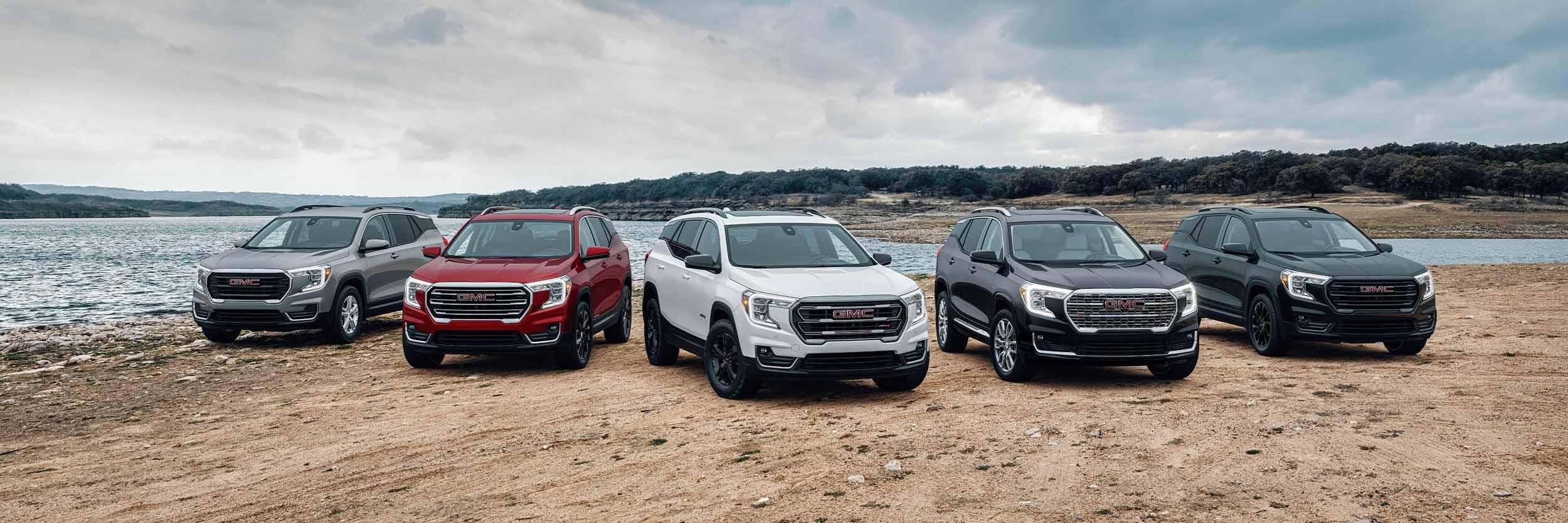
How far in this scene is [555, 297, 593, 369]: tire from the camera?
10.9 meters

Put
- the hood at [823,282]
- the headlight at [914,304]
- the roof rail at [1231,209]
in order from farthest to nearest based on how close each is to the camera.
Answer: the roof rail at [1231,209] < the headlight at [914,304] < the hood at [823,282]

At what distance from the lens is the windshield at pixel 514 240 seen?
38.4ft

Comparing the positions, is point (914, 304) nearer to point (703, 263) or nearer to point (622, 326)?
point (703, 263)

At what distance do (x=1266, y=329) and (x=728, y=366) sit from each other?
6.96 m

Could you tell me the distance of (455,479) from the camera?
634 centimetres

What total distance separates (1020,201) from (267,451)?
4571 inches

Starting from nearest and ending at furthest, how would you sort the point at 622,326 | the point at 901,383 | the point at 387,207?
the point at 901,383, the point at 622,326, the point at 387,207

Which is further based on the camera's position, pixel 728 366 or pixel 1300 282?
pixel 1300 282

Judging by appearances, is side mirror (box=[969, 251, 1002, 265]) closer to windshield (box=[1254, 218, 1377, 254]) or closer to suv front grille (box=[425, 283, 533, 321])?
windshield (box=[1254, 218, 1377, 254])

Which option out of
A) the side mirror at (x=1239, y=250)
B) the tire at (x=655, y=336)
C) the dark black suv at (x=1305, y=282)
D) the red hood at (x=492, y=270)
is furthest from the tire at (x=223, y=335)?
the dark black suv at (x=1305, y=282)

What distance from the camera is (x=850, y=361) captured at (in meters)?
8.36

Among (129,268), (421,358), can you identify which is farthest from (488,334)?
(129,268)

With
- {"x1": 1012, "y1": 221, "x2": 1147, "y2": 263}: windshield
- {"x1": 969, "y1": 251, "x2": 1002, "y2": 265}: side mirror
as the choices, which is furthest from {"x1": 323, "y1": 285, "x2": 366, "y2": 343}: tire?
{"x1": 1012, "y1": 221, "x2": 1147, "y2": 263}: windshield

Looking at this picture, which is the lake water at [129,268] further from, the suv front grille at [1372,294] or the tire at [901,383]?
the suv front grille at [1372,294]
